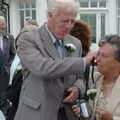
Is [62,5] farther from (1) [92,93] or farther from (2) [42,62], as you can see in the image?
(1) [92,93]

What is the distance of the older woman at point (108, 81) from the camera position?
10.2ft

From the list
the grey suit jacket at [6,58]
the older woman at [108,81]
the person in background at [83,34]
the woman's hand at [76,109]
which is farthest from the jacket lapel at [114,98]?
the grey suit jacket at [6,58]

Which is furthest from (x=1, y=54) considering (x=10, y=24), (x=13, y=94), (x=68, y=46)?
(x=10, y=24)

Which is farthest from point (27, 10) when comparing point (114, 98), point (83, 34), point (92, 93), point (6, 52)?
point (114, 98)

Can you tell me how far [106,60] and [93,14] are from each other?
56.4ft

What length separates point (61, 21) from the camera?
118 inches

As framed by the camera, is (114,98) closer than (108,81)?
Yes

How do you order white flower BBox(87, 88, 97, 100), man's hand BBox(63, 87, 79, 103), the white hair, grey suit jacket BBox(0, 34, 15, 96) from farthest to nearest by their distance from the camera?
grey suit jacket BBox(0, 34, 15, 96), white flower BBox(87, 88, 97, 100), man's hand BBox(63, 87, 79, 103), the white hair

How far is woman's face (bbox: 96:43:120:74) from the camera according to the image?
3160 millimetres

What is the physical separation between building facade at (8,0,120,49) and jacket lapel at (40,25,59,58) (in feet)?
54.1

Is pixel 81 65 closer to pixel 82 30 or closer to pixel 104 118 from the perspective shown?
pixel 104 118

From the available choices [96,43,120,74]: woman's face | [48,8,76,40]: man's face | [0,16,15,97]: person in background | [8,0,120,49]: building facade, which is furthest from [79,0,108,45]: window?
[48,8,76,40]: man's face

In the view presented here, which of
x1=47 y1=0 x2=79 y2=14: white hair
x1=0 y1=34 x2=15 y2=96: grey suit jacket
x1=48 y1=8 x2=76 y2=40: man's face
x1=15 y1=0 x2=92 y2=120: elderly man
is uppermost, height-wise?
x1=47 y1=0 x2=79 y2=14: white hair

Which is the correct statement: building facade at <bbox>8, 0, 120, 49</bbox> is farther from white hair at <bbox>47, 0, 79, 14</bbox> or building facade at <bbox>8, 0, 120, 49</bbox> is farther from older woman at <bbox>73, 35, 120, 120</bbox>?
white hair at <bbox>47, 0, 79, 14</bbox>
